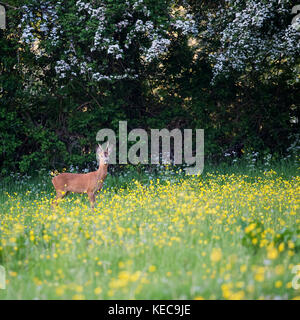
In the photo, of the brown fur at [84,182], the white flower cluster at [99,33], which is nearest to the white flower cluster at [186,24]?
the white flower cluster at [99,33]

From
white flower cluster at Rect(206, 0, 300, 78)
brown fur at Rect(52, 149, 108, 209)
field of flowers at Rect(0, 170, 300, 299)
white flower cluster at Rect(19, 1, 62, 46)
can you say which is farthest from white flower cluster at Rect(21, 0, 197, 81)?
field of flowers at Rect(0, 170, 300, 299)

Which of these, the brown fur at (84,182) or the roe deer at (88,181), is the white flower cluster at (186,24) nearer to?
the roe deer at (88,181)

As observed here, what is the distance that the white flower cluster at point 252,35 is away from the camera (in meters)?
9.55

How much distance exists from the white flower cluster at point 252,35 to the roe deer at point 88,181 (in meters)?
4.44

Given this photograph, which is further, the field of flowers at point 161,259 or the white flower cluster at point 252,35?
the white flower cluster at point 252,35

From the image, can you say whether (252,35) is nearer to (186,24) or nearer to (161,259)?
(186,24)

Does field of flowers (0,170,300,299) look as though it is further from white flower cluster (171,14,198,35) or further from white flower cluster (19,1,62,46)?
white flower cluster (19,1,62,46)

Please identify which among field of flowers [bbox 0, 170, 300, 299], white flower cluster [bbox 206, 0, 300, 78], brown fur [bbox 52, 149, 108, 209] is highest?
white flower cluster [bbox 206, 0, 300, 78]

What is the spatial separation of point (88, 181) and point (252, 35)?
19.0 feet

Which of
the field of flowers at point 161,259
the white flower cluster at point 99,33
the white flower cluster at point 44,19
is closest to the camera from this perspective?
the field of flowers at point 161,259

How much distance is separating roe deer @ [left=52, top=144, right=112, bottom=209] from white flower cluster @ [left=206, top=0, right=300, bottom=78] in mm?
4436

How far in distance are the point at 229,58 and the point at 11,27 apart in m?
5.92

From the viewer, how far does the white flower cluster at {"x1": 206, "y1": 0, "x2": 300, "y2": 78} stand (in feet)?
31.3
